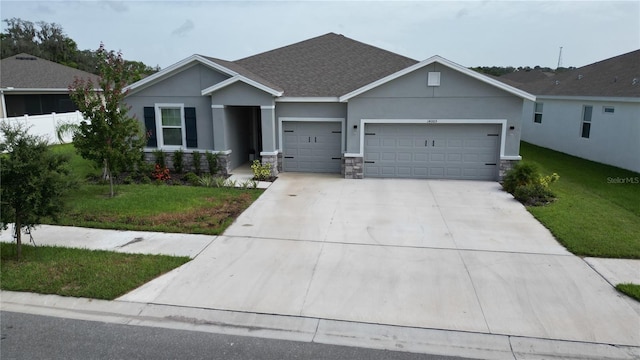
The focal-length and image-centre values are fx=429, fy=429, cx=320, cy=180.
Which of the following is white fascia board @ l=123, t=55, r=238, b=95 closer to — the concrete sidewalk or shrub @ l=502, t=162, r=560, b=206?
the concrete sidewalk

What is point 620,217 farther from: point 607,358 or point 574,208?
point 607,358

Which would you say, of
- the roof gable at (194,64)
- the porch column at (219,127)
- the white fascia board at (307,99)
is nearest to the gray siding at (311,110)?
the white fascia board at (307,99)

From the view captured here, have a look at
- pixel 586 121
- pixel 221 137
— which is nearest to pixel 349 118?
pixel 221 137

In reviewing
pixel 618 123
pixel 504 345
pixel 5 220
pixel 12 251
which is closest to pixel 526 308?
pixel 504 345

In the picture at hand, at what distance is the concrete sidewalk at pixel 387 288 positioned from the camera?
5.57 metres

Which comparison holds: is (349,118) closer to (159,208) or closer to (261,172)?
(261,172)

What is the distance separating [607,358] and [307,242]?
17.4 ft

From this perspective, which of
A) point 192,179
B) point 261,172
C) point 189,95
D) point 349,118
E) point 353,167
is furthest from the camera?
point 189,95

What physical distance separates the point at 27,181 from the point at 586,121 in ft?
66.7

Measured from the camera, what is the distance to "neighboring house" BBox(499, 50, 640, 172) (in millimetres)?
15859

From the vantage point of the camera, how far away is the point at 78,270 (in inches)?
283

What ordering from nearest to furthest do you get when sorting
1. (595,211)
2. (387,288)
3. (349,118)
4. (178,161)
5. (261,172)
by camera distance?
(387,288)
(595,211)
(261,172)
(349,118)
(178,161)

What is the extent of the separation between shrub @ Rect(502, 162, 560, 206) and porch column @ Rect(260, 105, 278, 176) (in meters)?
7.72

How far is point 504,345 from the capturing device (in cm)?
538
